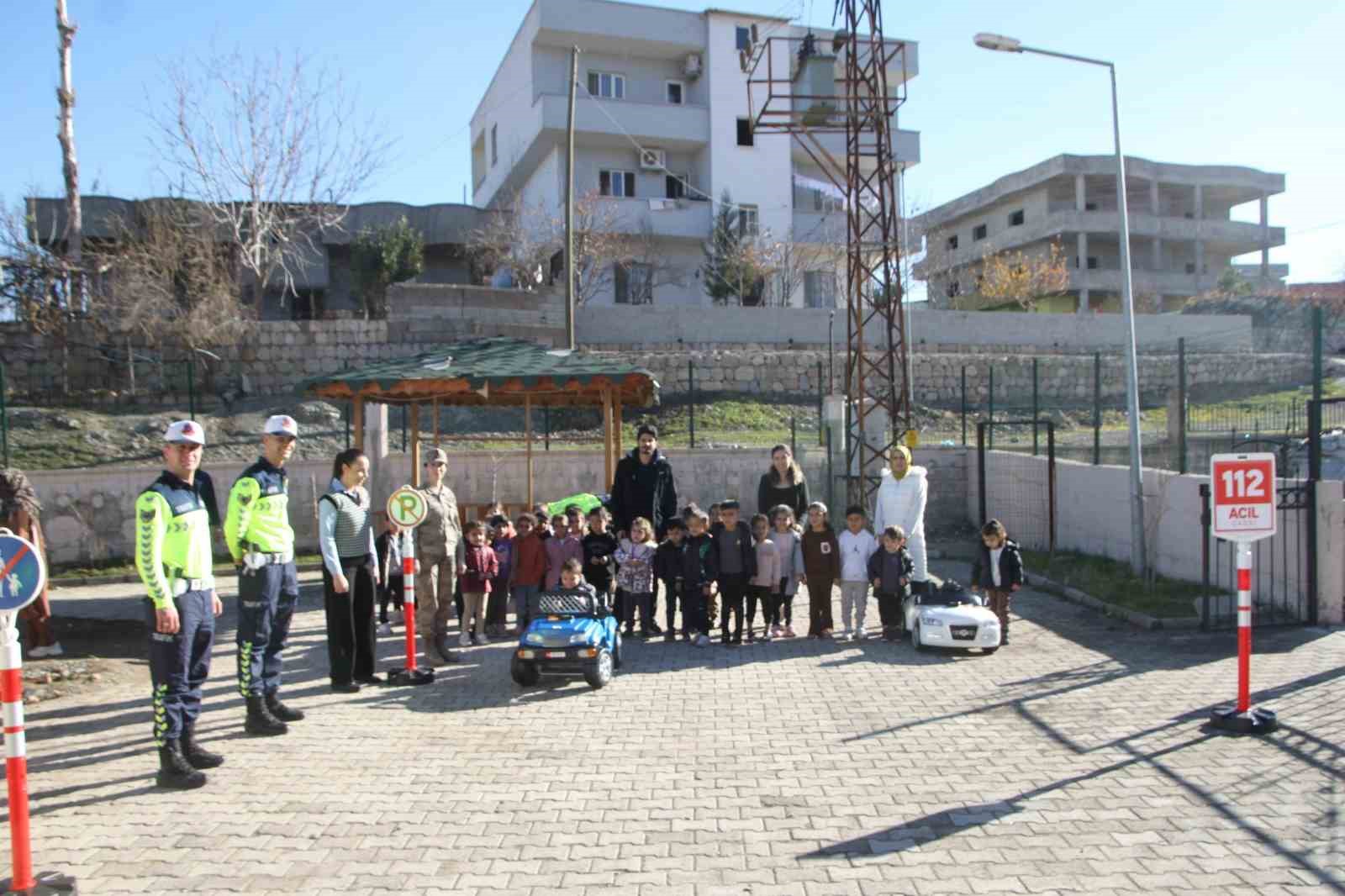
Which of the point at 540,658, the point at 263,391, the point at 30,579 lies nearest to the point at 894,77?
the point at 263,391

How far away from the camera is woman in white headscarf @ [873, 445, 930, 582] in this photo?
10.6m

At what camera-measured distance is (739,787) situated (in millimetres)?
6020

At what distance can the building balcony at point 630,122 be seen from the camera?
3322 centimetres

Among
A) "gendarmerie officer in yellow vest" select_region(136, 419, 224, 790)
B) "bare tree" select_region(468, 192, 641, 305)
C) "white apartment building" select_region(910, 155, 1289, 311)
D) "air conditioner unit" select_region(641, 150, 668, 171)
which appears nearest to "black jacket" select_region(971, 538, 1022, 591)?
"gendarmerie officer in yellow vest" select_region(136, 419, 224, 790)

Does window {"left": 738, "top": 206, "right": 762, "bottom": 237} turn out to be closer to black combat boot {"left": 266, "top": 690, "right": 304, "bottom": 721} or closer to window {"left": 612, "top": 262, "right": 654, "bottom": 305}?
window {"left": 612, "top": 262, "right": 654, "bottom": 305}

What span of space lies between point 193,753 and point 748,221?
105 ft

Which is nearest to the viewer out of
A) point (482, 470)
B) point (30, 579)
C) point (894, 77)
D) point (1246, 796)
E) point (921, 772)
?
point (30, 579)

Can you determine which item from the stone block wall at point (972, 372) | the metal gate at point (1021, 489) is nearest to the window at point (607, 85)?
the stone block wall at point (972, 372)

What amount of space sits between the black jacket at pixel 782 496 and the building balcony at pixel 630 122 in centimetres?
2495

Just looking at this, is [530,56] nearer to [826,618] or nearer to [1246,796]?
[826,618]

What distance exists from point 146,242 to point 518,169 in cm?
1450

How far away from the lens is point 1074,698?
7.87 metres

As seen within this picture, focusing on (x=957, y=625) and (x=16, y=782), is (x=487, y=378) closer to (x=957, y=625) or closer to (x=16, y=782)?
(x=957, y=625)

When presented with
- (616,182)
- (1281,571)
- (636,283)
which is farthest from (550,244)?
(1281,571)
